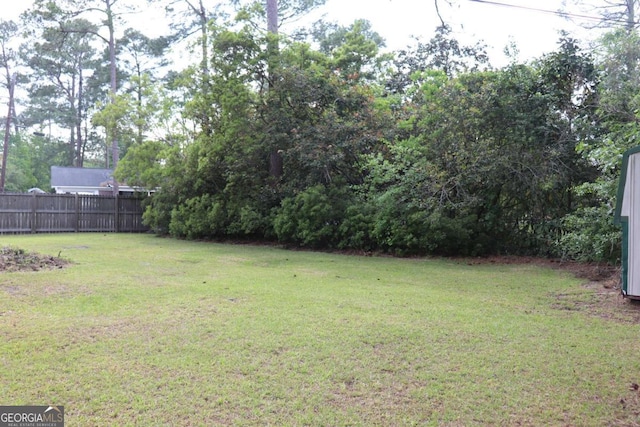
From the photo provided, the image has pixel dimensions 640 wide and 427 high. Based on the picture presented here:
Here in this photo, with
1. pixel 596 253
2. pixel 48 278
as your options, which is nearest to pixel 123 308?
pixel 48 278

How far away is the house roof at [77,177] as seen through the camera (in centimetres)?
2995

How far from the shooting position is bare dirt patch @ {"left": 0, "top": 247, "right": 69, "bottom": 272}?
7.87 m

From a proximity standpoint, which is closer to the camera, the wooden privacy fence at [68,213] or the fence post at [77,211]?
the wooden privacy fence at [68,213]

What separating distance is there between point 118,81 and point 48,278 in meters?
28.9

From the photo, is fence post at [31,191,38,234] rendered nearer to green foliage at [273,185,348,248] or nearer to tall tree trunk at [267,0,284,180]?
tall tree trunk at [267,0,284,180]

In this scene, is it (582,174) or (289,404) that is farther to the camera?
(582,174)

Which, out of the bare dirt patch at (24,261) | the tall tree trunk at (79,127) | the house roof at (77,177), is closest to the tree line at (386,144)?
the bare dirt patch at (24,261)

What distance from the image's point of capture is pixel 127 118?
18.8m

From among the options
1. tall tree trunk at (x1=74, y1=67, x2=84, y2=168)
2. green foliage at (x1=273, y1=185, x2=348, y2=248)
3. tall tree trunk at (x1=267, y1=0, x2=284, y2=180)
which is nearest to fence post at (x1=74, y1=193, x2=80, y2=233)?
tall tree trunk at (x1=267, y1=0, x2=284, y2=180)

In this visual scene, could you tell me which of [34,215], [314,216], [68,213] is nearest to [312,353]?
[314,216]

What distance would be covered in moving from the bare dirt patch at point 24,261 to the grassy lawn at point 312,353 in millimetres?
1103

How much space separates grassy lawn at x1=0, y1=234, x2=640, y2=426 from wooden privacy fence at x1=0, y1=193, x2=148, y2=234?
45.2 feet

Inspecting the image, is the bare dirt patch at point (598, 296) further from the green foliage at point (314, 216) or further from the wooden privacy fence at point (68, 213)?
the wooden privacy fence at point (68, 213)

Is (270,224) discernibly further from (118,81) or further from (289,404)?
(118,81)
